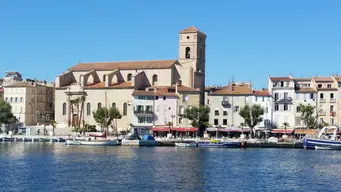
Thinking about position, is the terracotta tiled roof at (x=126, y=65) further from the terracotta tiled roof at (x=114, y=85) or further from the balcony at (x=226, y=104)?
the balcony at (x=226, y=104)

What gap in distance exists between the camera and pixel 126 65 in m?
104

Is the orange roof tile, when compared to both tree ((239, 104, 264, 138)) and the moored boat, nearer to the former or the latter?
tree ((239, 104, 264, 138))

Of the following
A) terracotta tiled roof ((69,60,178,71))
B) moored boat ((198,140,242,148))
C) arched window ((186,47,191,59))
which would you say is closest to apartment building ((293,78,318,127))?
moored boat ((198,140,242,148))

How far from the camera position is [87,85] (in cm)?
10200

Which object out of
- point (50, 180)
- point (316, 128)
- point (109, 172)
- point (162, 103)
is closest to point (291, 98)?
point (316, 128)

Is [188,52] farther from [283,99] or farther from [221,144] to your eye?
[221,144]

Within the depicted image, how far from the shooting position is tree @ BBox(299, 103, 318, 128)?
83.9m

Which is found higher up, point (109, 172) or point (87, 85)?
point (87, 85)

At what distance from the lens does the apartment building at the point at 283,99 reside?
87625 mm

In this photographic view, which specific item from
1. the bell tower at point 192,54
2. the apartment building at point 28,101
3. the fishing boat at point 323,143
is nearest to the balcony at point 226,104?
the bell tower at point 192,54

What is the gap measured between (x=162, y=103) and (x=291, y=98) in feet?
64.1

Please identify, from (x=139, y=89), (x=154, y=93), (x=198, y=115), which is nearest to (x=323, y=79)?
(x=198, y=115)

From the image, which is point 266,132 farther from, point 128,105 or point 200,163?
point 200,163

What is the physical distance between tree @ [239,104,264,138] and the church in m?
10.4
